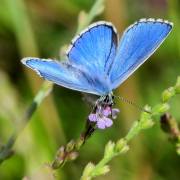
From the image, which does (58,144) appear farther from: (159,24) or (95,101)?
(159,24)

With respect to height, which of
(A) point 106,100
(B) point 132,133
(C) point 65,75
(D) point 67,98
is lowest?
(D) point 67,98

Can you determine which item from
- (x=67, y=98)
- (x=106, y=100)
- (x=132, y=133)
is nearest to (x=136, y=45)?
(x=106, y=100)

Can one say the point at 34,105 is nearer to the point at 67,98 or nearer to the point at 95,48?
the point at 95,48

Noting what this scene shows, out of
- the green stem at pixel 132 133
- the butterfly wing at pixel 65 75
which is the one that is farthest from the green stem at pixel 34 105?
the green stem at pixel 132 133

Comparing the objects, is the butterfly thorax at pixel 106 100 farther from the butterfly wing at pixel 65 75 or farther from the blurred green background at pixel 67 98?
the blurred green background at pixel 67 98

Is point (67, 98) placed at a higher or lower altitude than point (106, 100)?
lower

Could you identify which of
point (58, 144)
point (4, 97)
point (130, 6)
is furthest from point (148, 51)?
point (130, 6)

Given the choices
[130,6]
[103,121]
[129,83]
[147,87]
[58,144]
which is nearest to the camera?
[103,121]
